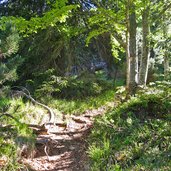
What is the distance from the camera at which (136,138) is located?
5.35 meters

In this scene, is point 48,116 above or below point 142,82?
below

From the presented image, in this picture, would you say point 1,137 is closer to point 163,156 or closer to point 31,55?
point 163,156

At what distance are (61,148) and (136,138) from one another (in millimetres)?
1860

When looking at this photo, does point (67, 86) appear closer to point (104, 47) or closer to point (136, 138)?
point (104, 47)

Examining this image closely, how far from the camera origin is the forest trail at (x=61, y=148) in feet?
17.3

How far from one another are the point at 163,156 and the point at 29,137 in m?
2.83

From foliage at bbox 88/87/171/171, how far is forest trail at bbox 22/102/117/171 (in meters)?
0.35

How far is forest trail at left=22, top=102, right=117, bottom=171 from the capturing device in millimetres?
5270

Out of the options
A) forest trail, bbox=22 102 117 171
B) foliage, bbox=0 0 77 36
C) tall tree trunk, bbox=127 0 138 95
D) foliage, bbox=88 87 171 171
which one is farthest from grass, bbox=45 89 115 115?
foliage, bbox=0 0 77 36

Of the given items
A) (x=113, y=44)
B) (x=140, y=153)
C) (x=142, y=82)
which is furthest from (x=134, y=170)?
(x=113, y=44)

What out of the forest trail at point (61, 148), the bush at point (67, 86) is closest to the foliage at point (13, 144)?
the forest trail at point (61, 148)

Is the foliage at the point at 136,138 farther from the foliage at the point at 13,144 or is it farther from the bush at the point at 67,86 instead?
the bush at the point at 67,86

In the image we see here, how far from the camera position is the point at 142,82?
31.6 feet

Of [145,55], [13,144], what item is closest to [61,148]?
[13,144]
